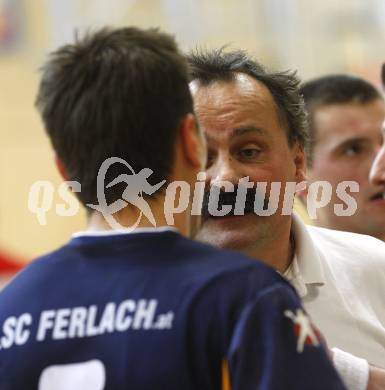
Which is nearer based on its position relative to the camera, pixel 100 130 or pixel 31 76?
pixel 100 130

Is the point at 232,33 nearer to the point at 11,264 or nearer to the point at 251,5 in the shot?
the point at 251,5

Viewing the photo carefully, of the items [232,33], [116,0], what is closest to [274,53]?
[232,33]

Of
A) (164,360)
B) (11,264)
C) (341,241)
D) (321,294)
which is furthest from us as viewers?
(11,264)

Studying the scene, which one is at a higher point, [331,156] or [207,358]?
[207,358]

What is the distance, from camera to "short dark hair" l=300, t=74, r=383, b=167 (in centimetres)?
361

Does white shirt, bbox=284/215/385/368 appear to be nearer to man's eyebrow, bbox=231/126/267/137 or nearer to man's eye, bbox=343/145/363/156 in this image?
man's eyebrow, bbox=231/126/267/137

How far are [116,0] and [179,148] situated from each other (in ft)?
20.6

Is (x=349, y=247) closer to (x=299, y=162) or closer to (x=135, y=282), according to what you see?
(x=299, y=162)

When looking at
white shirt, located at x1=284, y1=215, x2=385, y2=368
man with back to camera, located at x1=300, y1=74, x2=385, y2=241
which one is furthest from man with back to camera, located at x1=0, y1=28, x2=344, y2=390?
man with back to camera, located at x1=300, y1=74, x2=385, y2=241

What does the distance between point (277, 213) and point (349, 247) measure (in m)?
0.25

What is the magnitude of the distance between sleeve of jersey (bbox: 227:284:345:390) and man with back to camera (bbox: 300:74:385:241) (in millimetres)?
1966

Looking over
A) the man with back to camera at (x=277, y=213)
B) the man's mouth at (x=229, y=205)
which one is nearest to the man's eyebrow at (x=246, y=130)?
the man with back to camera at (x=277, y=213)

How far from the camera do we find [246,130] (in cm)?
221

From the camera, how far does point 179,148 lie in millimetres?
1449
